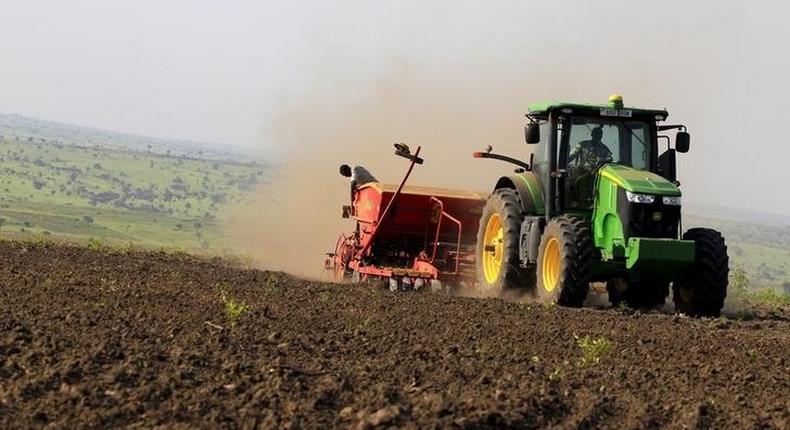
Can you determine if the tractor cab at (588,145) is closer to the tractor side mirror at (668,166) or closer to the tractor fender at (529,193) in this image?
the tractor side mirror at (668,166)

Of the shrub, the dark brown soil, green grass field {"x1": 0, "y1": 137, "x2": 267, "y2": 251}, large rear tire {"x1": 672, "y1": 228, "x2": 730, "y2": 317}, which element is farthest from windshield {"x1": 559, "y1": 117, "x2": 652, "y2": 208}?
green grass field {"x1": 0, "y1": 137, "x2": 267, "y2": 251}

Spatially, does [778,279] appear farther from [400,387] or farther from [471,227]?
[400,387]

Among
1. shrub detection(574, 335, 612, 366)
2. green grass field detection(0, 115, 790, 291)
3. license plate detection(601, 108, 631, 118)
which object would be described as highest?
license plate detection(601, 108, 631, 118)

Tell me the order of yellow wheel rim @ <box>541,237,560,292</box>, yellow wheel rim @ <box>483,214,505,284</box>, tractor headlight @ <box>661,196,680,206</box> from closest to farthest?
tractor headlight @ <box>661,196,680,206</box> → yellow wheel rim @ <box>541,237,560,292</box> → yellow wheel rim @ <box>483,214,505,284</box>

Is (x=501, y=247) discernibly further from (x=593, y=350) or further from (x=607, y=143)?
(x=593, y=350)

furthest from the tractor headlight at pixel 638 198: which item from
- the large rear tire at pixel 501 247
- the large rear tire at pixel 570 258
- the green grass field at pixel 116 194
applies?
the green grass field at pixel 116 194

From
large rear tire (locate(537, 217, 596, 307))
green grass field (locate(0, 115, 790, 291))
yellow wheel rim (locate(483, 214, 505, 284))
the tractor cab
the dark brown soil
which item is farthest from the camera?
green grass field (locate(0, 115, 790, 291))

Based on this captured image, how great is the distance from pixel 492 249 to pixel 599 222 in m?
1.90

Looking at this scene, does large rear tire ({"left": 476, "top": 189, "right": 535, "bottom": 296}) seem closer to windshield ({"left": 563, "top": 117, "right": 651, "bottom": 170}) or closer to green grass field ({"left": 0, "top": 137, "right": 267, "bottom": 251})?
Result: windshield ({"left": 563, "top": 117, "right": 651, "bottom": 170})

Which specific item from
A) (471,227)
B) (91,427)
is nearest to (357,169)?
(471,227)

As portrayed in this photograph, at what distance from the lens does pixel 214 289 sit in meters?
11.6

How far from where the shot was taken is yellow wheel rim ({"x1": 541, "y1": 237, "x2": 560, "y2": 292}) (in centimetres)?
1234

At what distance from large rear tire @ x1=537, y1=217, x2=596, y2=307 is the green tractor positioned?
0.04ft

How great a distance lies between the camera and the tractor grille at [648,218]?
11758 millimetres
